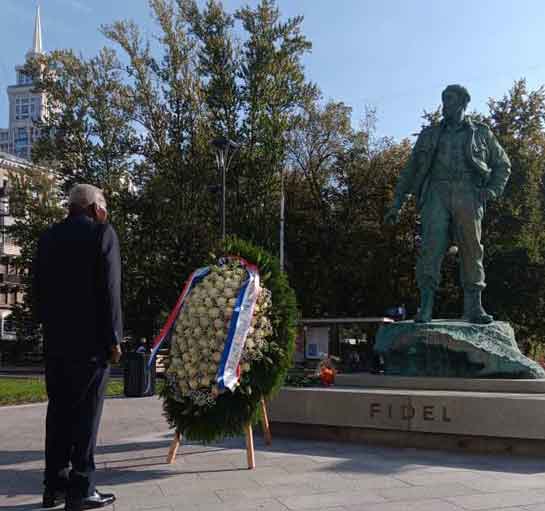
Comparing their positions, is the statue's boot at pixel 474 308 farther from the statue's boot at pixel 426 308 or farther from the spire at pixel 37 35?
the spire at pixel 37 35

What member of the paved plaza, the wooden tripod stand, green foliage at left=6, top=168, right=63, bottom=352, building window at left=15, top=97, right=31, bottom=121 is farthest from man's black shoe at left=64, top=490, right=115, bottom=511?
building window at left=15, top=97, right=31, bottom=121

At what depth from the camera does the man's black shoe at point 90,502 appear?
4457mm

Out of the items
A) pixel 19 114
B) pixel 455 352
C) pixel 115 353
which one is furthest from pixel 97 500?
pixel 19 114

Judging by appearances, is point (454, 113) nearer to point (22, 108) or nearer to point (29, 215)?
point (29, 215)

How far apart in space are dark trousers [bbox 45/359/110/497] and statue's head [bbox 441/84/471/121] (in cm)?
656

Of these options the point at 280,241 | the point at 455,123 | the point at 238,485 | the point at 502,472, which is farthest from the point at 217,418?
the point at 280,241

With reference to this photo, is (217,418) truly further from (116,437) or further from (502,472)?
(116,437)

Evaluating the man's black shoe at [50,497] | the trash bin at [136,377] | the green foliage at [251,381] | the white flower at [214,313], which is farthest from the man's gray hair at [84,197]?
the trash bin at [136,377]

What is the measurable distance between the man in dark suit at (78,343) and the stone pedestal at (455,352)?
514cm

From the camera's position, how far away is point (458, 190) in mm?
9328

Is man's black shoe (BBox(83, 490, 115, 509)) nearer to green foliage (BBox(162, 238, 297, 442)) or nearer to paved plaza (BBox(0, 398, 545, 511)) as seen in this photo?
paved plaza (BBox(0, 398, 545, 511))

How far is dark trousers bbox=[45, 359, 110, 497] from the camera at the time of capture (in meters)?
4.58

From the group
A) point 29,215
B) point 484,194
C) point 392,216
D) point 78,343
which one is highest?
Result: point 29,215

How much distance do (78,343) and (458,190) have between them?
623 cm
